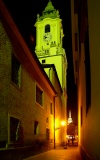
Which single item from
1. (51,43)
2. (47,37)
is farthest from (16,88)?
(47,37)

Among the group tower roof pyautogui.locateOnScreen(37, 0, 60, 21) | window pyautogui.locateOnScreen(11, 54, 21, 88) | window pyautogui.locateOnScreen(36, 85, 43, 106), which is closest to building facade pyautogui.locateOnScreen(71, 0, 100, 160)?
window pyautogui.locateOnScreen(11, 54, 21, 88)

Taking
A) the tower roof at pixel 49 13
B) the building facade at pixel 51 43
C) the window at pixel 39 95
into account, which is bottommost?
the window at pixel 39 95

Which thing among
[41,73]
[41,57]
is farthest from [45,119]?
[41,57]

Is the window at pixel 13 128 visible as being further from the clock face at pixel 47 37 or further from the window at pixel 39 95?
the clock face at pixel 47 37

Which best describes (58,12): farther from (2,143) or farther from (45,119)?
(2,143)

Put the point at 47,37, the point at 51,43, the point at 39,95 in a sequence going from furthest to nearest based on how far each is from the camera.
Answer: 1. the point at 47,37
2. the point at 51,43
3. the point at 39,95

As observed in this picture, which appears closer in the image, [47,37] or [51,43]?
[51,43]

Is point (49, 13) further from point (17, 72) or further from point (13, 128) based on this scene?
point (13, 128)

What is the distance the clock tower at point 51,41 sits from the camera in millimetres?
44219

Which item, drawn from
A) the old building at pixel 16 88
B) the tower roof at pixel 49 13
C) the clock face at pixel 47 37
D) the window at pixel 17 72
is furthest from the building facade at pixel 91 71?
the tower roof at pixel 49 13

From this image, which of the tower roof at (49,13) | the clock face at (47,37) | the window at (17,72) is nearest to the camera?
the window at (17,72)

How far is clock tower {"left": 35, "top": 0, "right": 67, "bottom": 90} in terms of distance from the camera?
145 feet

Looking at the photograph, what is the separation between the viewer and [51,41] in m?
47.1

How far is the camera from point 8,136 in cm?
1041
